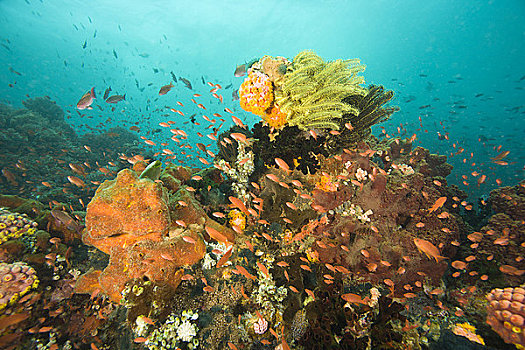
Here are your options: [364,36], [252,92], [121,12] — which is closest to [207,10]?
[121,12]

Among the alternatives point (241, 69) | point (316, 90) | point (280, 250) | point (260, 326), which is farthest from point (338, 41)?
point (260, 326)

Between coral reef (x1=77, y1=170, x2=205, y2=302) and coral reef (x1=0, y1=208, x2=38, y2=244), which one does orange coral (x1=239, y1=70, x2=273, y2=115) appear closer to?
coral reef (x1=77, y1=170, x2=205, y2=302)

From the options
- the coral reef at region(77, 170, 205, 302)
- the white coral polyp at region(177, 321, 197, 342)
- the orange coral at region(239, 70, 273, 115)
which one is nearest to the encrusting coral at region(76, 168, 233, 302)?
the coral reef at region(77, 170, 205, 302)

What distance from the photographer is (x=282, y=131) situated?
5.89 metres

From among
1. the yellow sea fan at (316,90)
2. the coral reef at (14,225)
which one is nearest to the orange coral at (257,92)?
the yellow sea fan at (316,90)

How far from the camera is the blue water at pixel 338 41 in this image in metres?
56.2

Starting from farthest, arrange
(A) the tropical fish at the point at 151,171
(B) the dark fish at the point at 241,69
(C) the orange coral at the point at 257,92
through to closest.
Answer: (B) the dark fish at the point at 241,69
(C) the orange coral at the point at 257,92
(A) the tropical fish at the point at 151,171

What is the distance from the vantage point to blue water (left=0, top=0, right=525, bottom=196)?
184ft

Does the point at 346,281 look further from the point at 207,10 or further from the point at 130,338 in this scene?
the point at 207,10

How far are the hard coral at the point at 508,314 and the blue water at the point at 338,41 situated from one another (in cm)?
5197

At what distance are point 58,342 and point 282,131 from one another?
26.6 feet

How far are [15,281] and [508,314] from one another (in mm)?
11624

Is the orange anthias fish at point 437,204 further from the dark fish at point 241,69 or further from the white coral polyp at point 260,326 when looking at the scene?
the dark fish at point 241,69

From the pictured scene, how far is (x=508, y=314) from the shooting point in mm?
4223
